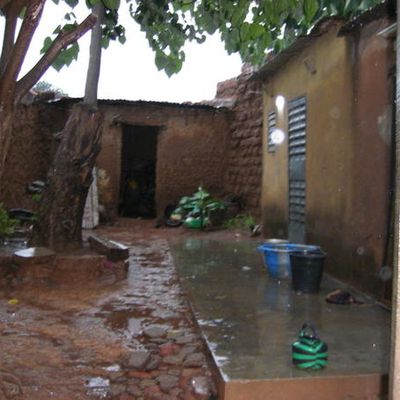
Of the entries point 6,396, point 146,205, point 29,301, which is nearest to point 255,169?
point 146,205

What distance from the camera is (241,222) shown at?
35.3 ft

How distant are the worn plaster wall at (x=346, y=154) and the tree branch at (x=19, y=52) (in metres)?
3.53

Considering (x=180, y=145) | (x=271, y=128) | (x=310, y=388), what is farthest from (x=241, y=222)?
(x=310, y=388)

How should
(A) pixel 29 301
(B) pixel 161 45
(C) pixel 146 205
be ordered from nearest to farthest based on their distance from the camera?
(B) pixel 161 45, (A) pixel 29 301, (C) pixel 146 205

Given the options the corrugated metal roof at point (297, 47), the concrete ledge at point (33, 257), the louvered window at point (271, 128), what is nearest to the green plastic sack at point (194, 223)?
the louvered window at point (271, 128)

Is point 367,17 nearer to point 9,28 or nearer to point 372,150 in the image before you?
point 372,150

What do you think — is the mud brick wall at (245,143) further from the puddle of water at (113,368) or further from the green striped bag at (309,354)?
the green striped bag at (309,354)

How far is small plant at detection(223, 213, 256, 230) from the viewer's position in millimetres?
10477

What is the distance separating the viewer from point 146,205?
45.6ft

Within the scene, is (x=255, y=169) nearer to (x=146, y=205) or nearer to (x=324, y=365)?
(x=146, y=205)

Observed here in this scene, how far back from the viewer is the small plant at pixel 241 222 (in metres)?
10.5

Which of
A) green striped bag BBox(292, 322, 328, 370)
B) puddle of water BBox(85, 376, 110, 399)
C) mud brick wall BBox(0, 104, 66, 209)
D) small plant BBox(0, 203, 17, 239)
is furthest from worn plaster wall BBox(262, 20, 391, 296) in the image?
mud brick wall BBox(0, 104, 66, 209)

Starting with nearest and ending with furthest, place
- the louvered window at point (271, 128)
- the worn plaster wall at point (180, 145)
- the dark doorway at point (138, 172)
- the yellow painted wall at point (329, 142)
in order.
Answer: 1. the yellow painted wall at point (329, 142)
2. the louvered window at point (271, 128)
3. the worn plaster wall at point (180, 145)
4. the dark doorway at point (138, 172)

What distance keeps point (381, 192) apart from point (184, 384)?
8.87 feet
